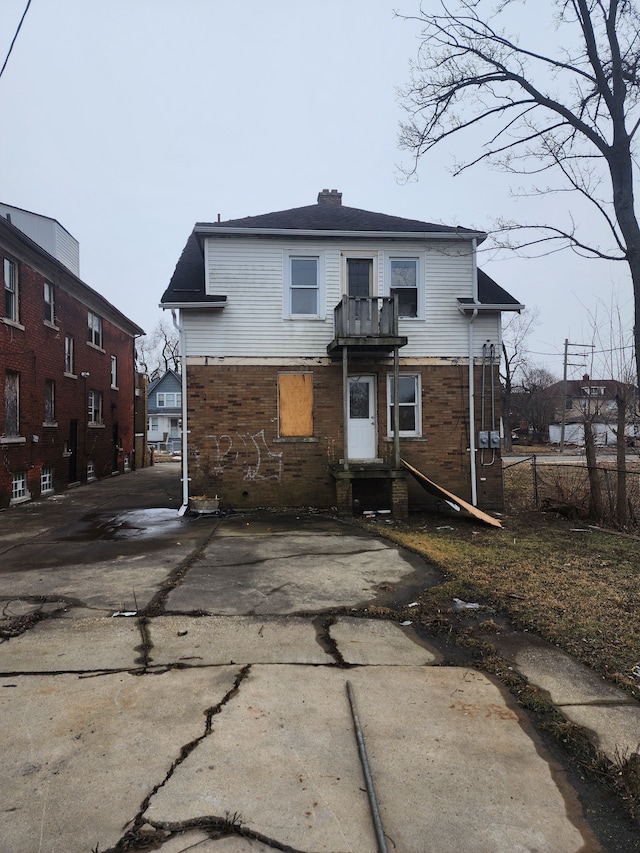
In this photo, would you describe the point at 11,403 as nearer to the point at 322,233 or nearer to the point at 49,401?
the point at 49,401

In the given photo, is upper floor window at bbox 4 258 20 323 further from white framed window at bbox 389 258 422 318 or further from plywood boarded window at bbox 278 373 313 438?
white framed window at bbox 389 258 422 318

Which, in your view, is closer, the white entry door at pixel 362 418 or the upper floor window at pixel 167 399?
the white entry door at pixel 362 418

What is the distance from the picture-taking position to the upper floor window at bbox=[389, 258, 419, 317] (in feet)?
41.0

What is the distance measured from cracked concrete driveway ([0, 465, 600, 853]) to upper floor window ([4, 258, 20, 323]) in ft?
32.0

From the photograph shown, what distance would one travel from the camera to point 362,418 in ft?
40.9

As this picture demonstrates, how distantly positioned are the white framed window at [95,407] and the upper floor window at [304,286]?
35.7 feet

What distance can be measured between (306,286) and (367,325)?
1956 mm

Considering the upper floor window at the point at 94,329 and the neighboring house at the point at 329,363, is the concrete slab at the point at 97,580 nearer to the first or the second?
the neighboring house at the point at 329,363

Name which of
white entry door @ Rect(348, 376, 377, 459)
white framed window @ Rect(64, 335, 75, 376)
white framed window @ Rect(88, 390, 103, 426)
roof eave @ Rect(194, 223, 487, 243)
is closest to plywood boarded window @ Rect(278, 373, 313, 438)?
white entry door @ Rect(348, 376, 377, 459)

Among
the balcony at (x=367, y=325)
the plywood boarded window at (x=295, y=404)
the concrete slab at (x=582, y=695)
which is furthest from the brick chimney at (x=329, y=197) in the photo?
the concrete slab at (x=582, y=695)

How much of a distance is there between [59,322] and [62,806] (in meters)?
16.3

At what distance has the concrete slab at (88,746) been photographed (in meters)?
2.35

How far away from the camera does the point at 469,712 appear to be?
11.0 ft

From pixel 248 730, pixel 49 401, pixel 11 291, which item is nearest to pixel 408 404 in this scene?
pixel 248 730
